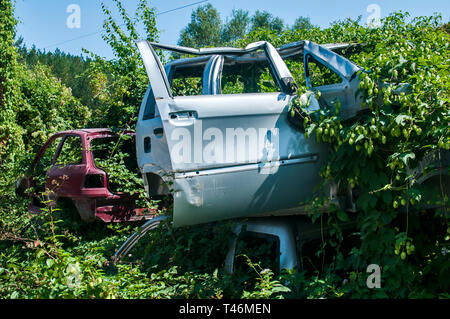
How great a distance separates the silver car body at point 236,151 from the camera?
3557 millimetres

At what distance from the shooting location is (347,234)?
142 inches

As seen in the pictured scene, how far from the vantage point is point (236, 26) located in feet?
155

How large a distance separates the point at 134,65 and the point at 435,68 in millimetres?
7861

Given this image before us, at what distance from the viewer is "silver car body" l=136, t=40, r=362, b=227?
3557 millimetres

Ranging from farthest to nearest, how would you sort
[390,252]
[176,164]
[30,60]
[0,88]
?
[30,60]
[0,88]
[176,164]
[390,252]

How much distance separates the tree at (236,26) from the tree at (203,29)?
84cm

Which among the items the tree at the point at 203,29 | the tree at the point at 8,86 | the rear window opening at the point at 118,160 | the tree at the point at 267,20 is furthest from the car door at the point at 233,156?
the tree at the point at 267,20

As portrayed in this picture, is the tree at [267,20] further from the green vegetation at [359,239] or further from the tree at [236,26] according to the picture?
the green vegetation at [359,239]

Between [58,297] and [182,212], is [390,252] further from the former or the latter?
[58,297]

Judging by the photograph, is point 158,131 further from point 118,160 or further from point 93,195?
point 118,160

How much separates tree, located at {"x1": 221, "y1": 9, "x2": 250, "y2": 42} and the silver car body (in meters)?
43.9

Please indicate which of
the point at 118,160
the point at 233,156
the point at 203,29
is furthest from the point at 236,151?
the point at 203,29

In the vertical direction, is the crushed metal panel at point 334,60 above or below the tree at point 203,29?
below

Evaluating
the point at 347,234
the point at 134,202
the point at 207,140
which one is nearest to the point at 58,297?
the point at 207,140
